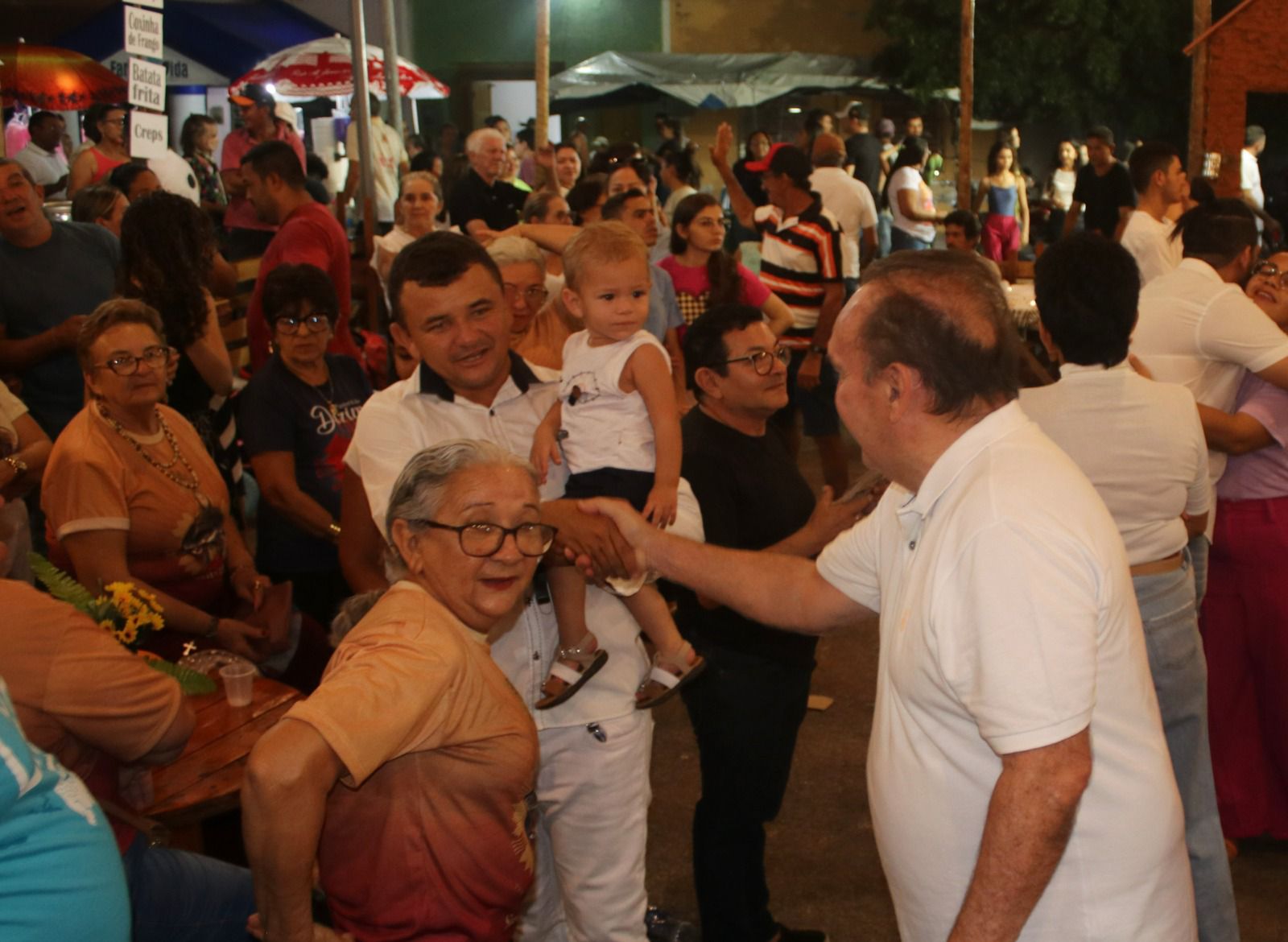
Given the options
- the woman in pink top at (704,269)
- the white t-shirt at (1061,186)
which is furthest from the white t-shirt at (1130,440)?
the white t-shirt at (1061,186)

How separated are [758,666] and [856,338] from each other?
1.50 metres

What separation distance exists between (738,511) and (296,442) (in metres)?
1.73

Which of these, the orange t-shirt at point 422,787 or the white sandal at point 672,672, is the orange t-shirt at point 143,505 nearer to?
the white sandal at point 672,672

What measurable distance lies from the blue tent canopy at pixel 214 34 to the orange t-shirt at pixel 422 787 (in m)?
15.2

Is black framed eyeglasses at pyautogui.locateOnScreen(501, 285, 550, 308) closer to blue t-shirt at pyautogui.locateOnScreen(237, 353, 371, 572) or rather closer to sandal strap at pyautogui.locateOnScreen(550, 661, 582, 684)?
blue t-shirt at pyautogui.locateOnScreen(237, 353, 371, 572)

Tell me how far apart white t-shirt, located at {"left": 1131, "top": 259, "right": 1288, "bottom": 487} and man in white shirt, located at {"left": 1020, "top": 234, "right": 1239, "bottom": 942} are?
79 cm

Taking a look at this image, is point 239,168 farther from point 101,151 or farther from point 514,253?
point 514,253

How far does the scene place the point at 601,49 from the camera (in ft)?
80.7

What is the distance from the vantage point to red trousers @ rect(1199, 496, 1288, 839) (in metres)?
4.30

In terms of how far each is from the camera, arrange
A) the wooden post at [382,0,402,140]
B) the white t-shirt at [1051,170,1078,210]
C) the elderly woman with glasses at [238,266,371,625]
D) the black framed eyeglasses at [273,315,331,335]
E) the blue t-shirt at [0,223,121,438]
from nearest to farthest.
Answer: the elderly woman with glasses at [238,266,371,625] → the black framed eyeglasses at [273,315,331,335] → the blue t-shirt at [0,223,121,438] → the wooden post at [382,0,402,140] → the white t-shirt at [1051,170,1078,210]

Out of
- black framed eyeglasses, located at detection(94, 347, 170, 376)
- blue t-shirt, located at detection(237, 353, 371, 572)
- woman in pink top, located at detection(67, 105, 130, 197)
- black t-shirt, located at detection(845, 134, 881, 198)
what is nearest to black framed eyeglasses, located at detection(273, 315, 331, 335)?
blue t-shirt, located at detection(237, 353, 371, 572)

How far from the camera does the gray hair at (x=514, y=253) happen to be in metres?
4.57

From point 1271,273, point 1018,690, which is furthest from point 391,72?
point 1018,690

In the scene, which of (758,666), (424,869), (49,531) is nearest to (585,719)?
(758,666)
